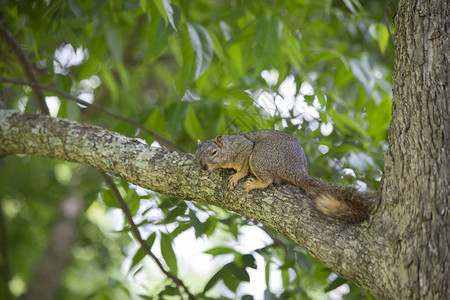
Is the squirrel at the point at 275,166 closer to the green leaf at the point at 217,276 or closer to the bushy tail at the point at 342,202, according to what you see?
the bushy tail at the point at 342,202

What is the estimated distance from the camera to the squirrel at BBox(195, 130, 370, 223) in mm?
2205

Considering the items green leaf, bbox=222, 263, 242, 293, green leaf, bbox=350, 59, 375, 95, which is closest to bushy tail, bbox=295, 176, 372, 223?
green leaf, bbox=222, 263, 242, 293

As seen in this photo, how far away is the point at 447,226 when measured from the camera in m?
1.84

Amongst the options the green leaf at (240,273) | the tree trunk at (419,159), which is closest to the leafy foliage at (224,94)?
the green leaf at (240,273)

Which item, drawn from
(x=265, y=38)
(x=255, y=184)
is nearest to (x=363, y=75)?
(x=265, y=38)

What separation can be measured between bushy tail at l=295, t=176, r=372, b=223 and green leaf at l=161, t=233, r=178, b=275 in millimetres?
1102

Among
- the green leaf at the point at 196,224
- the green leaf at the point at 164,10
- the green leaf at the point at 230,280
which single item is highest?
the green leaf at the point at 164,10

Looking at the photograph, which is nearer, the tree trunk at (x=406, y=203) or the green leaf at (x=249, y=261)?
the tree trunk at (x=406, y=203)

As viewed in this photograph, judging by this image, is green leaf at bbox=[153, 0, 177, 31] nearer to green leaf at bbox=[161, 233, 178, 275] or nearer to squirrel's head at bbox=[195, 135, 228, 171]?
squirrel's head at bbox=[195, 135, 228, 171]

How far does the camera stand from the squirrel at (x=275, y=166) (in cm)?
221

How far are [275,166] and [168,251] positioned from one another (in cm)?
96

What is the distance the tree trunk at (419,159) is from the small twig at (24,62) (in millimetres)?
2633

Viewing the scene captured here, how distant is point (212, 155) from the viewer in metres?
2.88

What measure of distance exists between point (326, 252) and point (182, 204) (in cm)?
111
